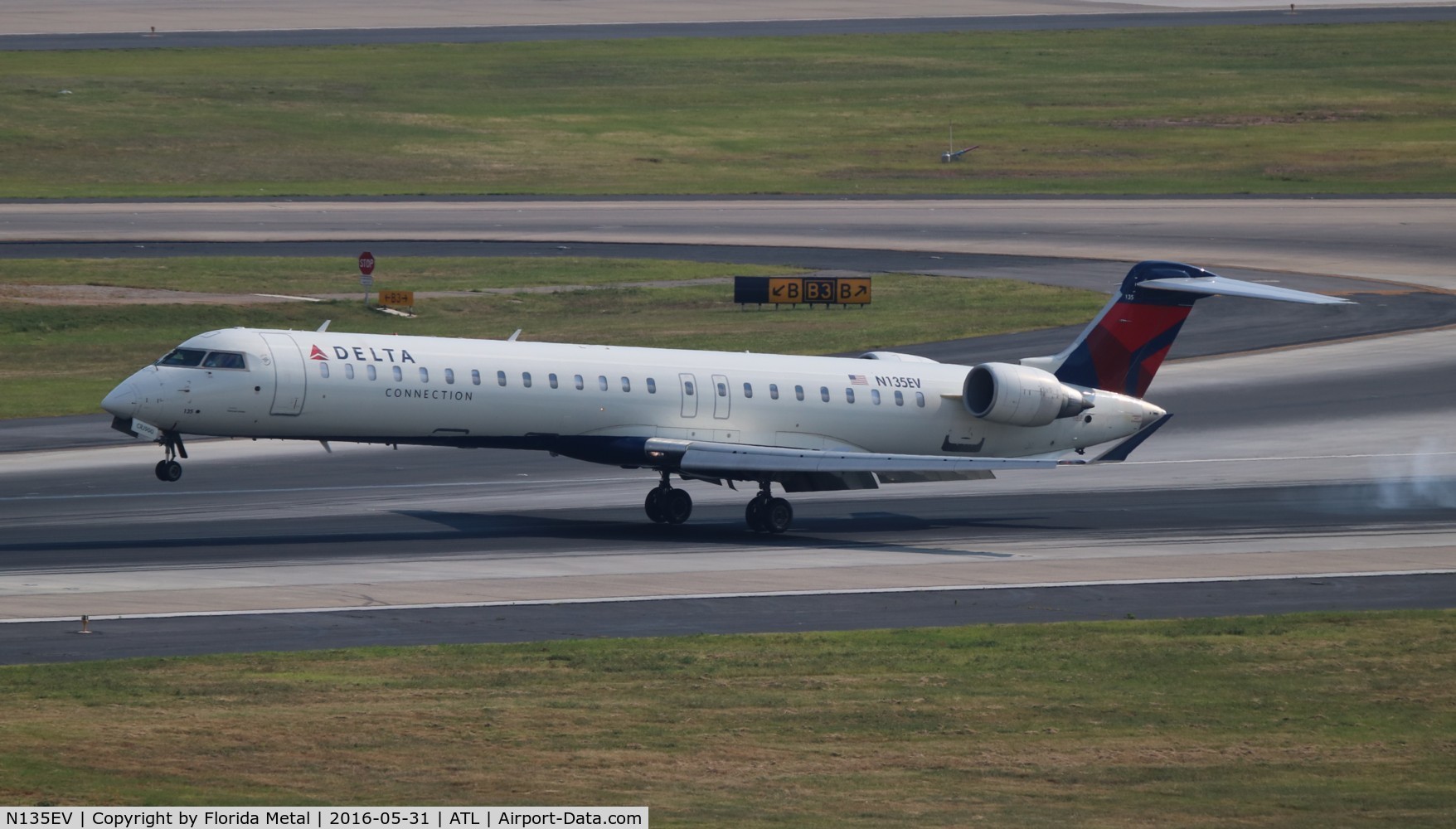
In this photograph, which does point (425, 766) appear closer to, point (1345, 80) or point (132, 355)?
point (132, 355)

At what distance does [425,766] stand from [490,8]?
143 metres

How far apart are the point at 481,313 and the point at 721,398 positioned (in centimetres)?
2963

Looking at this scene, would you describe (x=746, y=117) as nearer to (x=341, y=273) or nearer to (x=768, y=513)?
(x=341, y=273)

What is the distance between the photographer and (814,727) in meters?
22.6

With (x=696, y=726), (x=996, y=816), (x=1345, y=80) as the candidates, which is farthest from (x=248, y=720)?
(x=1345, y=80)

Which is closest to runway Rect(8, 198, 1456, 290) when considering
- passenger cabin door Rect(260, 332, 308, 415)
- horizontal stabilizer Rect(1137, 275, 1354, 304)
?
horizontal stabilizer Rect(1137, 275, 1354, 304)

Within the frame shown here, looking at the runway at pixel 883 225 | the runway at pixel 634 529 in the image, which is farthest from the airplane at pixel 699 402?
the runway at pixel 883 225

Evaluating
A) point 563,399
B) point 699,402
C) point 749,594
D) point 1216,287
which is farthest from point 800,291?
point 749,594

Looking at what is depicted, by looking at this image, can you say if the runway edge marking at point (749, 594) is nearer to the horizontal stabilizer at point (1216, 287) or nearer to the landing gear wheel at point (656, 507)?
the horizontal stabilizer at point (1216, 287)

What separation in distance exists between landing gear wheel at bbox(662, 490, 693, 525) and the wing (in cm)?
120

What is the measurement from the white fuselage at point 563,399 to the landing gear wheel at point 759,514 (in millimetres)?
1309

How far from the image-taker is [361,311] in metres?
66.2

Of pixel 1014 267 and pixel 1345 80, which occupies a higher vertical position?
pixel 1345 80

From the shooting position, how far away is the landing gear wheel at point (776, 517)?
39156mm
